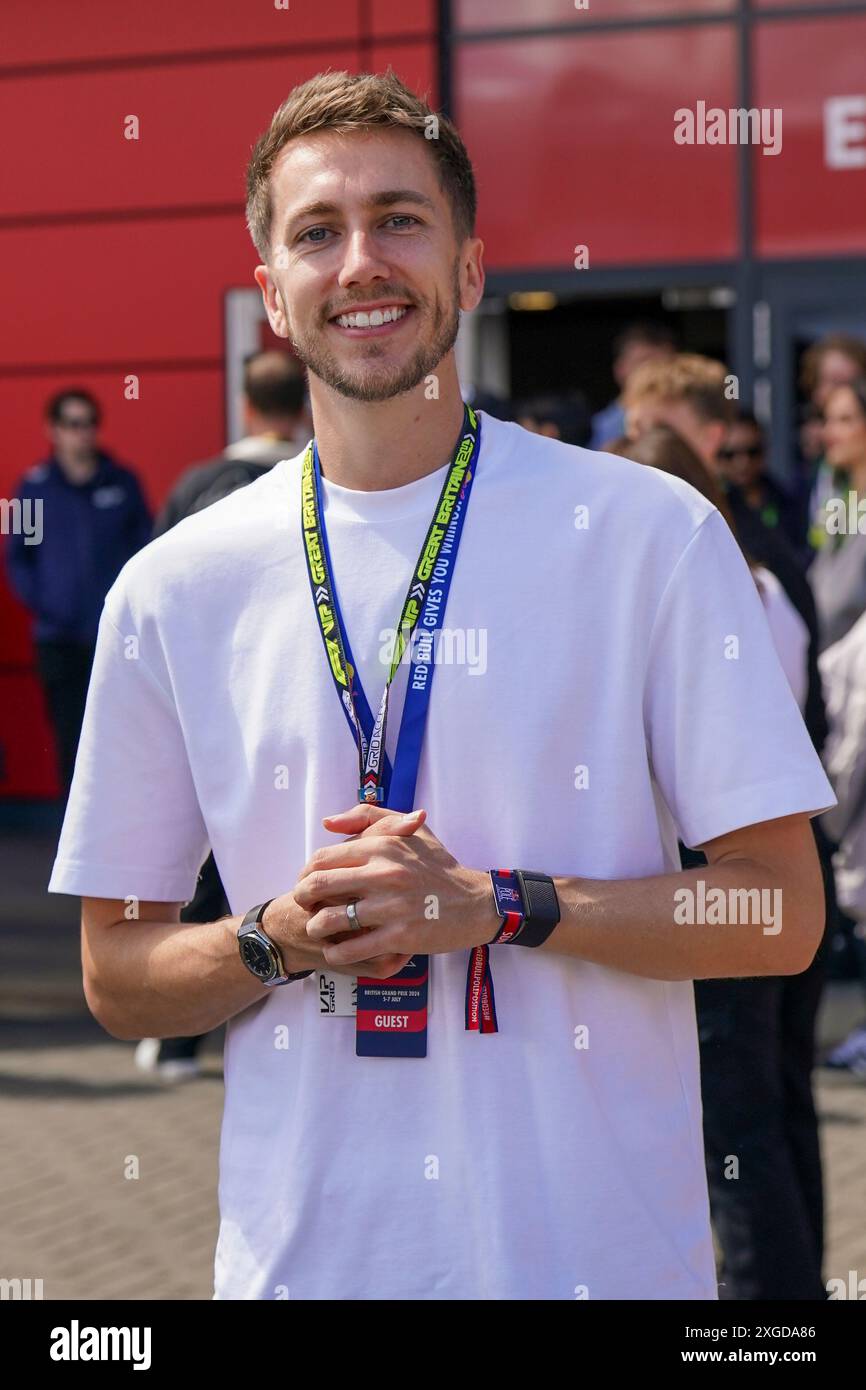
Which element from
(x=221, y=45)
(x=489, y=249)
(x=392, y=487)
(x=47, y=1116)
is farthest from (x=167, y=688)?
(x=221, y=45)

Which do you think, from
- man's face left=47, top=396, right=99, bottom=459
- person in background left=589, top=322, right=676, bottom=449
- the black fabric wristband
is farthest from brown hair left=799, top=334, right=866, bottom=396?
the black fabric wristband

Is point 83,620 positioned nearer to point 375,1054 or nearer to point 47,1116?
point 47,1116

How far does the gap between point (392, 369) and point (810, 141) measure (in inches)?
356

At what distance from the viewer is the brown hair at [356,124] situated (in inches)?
88.2

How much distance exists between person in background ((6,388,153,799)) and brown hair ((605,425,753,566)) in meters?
5.65

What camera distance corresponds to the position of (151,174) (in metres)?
11.8

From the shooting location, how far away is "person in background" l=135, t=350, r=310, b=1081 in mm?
5562

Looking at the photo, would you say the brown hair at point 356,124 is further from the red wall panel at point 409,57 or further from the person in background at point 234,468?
the red wall panel at point 409,57

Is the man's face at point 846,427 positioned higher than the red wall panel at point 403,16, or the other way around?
the red wall panel at point 403,16

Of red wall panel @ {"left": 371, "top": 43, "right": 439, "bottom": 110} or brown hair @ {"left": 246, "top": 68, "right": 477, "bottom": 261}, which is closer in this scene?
brown hair @ {"left": 246, "top": 68, "right": 477, "bottom": 261}

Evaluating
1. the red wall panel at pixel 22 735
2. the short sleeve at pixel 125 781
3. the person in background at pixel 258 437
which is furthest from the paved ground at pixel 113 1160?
the red wall panel at pixel 22 735

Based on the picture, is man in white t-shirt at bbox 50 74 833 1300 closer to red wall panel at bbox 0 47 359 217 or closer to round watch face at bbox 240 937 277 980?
round watch face at bbox 240 937 277 980

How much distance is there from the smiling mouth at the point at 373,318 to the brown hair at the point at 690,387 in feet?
8.23

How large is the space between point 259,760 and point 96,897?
11.6 inches
